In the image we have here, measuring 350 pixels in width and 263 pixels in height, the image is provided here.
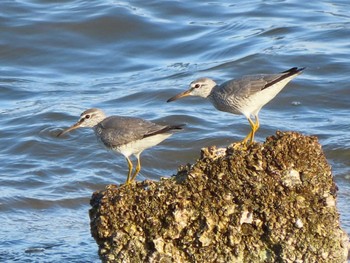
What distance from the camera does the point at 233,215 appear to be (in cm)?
611

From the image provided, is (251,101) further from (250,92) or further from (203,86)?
(203,86)

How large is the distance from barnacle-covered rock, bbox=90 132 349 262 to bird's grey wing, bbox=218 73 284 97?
1.11 m

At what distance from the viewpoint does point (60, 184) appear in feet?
32.8

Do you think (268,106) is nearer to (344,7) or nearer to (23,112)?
(23,112)

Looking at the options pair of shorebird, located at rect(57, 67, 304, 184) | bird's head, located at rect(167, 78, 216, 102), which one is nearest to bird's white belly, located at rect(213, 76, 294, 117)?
pair of shorebird, located at rect(57, 67, 304, 184)

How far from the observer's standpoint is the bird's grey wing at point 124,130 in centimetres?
705

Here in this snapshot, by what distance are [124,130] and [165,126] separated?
40 centimetres

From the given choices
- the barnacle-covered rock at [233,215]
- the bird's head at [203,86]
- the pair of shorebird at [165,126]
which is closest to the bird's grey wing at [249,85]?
the pair of shorebird at [165,126]

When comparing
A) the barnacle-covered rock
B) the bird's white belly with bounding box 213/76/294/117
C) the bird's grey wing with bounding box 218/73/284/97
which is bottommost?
the barnacle-covered rock

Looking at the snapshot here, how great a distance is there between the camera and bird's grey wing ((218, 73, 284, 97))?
7.25 metres

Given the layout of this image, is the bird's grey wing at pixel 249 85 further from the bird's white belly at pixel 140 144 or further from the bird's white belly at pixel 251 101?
the bird's white belly at pixel 140 144

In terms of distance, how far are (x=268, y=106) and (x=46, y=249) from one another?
5309 millimetres

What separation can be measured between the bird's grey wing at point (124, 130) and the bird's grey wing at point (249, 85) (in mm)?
788

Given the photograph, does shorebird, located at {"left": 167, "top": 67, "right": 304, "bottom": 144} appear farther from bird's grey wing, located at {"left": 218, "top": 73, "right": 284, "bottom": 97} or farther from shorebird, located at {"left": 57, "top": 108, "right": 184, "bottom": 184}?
shorebird, located at {"left": 57, "top": 108, "right": 184, "bottom": 184}
